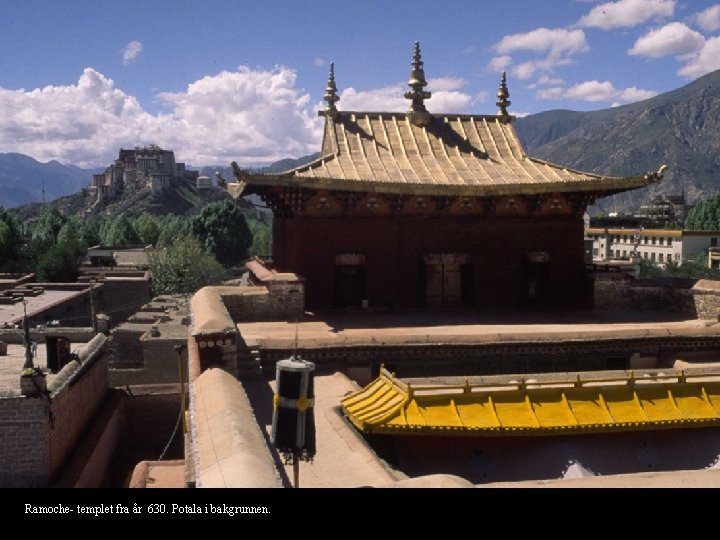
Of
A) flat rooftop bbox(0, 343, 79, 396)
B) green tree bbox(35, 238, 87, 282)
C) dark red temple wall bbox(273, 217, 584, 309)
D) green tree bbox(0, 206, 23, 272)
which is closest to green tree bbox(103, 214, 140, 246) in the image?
green tree bbox(0, 206, 23, 272)

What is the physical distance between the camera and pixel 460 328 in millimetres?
13141

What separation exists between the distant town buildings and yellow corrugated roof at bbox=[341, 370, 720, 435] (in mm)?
150390

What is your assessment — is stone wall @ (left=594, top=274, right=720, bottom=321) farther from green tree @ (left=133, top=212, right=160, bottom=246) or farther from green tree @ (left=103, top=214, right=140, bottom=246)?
green tree @ (left=133, top=212, right=160, bottom=246)

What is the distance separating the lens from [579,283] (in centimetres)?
1623

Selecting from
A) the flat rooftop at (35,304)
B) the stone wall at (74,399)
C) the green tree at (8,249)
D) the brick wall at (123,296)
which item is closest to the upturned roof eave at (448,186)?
the stone wall at (74,399)

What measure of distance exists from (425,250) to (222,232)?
2396 inches

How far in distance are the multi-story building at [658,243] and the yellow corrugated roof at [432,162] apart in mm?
53877

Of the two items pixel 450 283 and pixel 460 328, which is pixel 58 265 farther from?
pixel 460 328

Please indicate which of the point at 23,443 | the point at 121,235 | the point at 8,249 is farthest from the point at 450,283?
the point at 121,235

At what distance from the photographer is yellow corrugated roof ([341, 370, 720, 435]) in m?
8.45

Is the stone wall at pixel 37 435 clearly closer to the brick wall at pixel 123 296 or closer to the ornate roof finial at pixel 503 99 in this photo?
the ornate roof finial at pixel 503 99

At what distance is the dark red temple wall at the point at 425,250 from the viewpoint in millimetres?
14977

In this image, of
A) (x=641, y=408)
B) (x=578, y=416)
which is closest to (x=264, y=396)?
(x=578, y=416)
